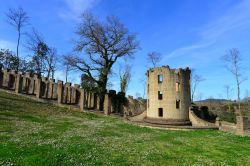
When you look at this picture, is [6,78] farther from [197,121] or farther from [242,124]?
[242,124]

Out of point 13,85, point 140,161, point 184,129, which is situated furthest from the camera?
point 13,85

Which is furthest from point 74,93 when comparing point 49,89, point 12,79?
point 12,79

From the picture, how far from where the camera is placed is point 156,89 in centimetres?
4019

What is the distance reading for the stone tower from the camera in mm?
38719

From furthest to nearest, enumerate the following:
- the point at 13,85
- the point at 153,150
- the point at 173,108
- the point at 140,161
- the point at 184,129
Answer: the point at 13,85 → the point at 173,108 → the point at 184,129 → the point at 153,150 → the point at 140,161

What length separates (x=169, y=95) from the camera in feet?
128

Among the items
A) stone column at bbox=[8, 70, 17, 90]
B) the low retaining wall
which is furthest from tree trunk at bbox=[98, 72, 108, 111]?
the low retaining wall

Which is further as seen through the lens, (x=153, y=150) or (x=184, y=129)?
(x=184, y=129)

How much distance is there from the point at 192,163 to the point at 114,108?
35762 millimetres

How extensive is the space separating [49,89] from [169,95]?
22.6 meters

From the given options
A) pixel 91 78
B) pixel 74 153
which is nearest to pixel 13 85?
pixel 91 78

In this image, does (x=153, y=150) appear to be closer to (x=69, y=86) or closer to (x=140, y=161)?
(x=140, y=161)

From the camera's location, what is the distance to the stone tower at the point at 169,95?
3872 cm

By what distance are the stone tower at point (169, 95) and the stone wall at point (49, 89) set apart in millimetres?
8308
